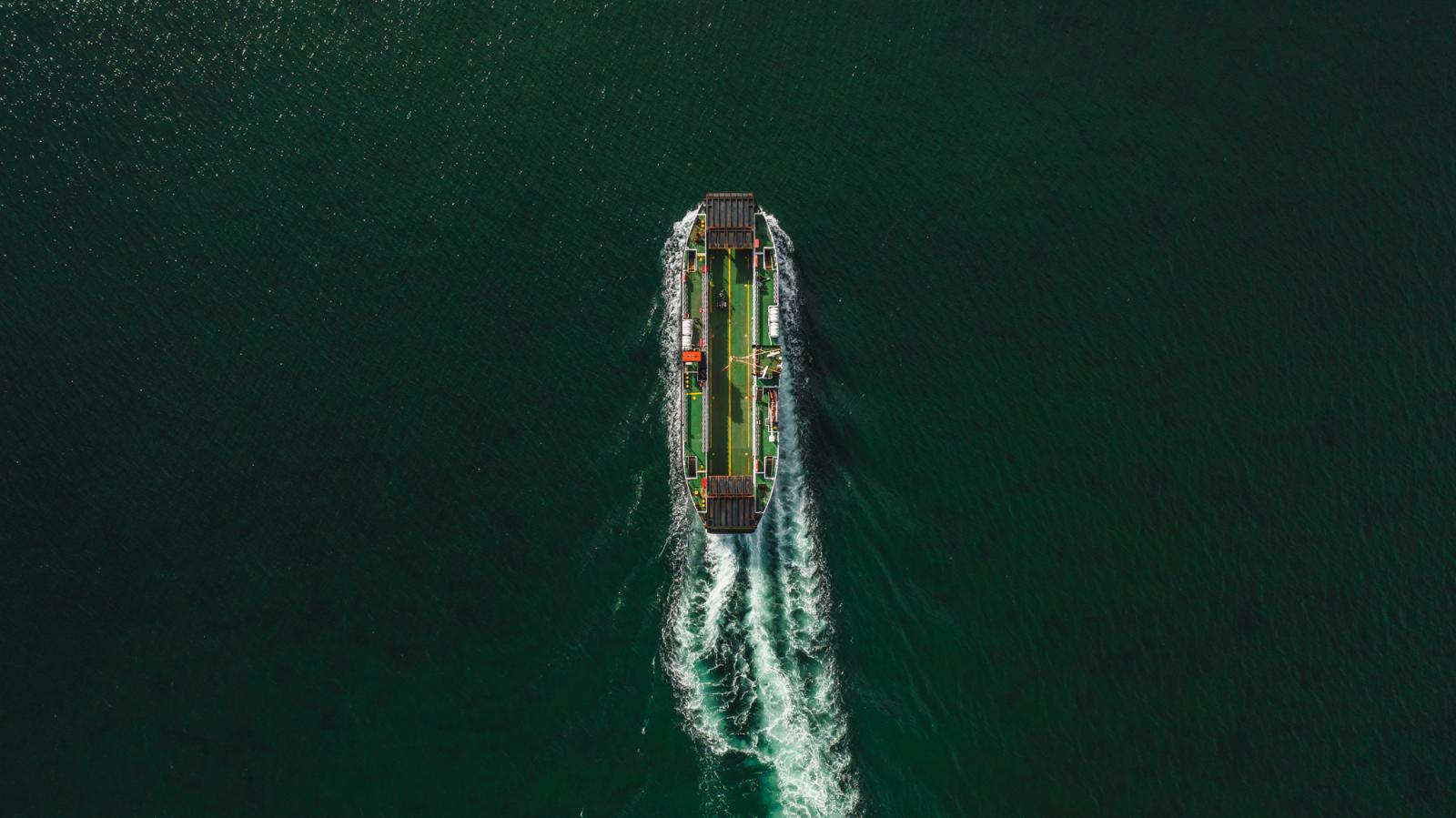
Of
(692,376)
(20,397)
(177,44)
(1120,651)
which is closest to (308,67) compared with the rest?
(177,44)

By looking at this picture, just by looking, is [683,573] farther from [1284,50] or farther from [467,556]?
[1284,50]

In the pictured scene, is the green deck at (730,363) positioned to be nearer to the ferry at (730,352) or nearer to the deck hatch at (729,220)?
the ferry at (730,352)

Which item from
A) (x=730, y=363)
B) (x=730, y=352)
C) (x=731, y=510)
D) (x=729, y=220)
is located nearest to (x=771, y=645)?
(x=731, y=510)

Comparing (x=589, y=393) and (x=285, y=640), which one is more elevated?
(x=589, y=393)

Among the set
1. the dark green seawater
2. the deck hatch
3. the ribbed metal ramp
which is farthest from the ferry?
the dark green seawater

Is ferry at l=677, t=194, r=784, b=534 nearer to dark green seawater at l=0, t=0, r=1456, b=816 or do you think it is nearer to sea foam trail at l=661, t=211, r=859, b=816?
sea foam trail at l=661, t=211, r=859, b=816

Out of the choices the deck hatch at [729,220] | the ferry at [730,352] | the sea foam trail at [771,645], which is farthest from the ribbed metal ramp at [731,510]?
the deck hatch at [729,220]

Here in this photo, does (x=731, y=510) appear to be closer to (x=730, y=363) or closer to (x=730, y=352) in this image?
(x=730, y=363)
